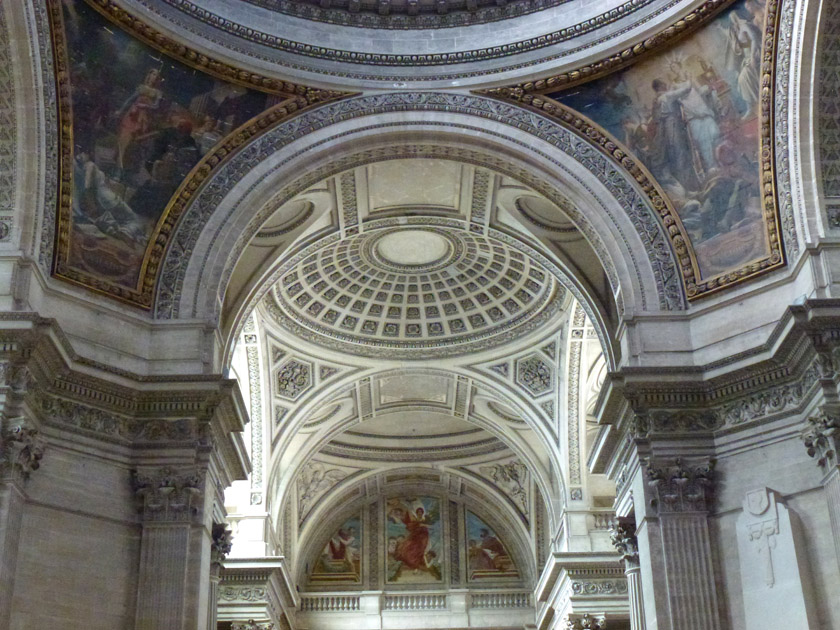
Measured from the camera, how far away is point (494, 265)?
23.1 meters

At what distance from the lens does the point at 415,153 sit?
17.8 m

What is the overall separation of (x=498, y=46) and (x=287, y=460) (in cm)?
1240

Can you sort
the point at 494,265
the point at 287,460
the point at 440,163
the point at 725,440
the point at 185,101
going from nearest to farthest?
the point at 725,440
the point at 185,101
the point at 440,163
the point at 494,265
the point at 287,460

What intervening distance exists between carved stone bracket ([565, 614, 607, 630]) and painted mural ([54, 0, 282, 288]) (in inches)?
505

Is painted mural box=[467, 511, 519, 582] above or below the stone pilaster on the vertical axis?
above

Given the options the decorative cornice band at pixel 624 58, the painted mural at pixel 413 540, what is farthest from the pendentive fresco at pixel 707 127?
the painted mural at pixel 413 540

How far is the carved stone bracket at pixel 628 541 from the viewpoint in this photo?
16.2 m

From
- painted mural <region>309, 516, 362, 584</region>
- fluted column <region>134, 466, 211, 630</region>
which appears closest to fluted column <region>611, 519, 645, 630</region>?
fluted column <region>134, 466, 211, 630</region>

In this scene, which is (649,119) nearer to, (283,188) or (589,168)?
(589,168)

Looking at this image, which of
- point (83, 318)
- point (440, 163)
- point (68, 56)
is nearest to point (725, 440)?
point (440, 163)

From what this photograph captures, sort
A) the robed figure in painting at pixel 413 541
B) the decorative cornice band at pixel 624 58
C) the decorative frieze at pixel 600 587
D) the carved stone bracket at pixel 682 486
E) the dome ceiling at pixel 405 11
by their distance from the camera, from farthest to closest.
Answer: the robed figure in painting at pixel 413 541, the decorative frieze at pixel 600 587, the dome ceiling at pixel 405 11, the decorative cornice band at pixel 624 58, the carved stone bracket at pixel 682 486

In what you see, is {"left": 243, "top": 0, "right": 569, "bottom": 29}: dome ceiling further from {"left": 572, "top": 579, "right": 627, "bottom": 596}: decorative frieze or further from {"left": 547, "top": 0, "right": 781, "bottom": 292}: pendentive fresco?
{"left": 572, "top": 579, "right": 627, "bottom": 596}: decorative frieze

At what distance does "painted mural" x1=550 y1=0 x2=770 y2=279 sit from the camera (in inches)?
620

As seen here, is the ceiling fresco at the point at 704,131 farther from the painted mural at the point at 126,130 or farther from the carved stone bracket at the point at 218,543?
the carved stone bracket at the point at 218,543
